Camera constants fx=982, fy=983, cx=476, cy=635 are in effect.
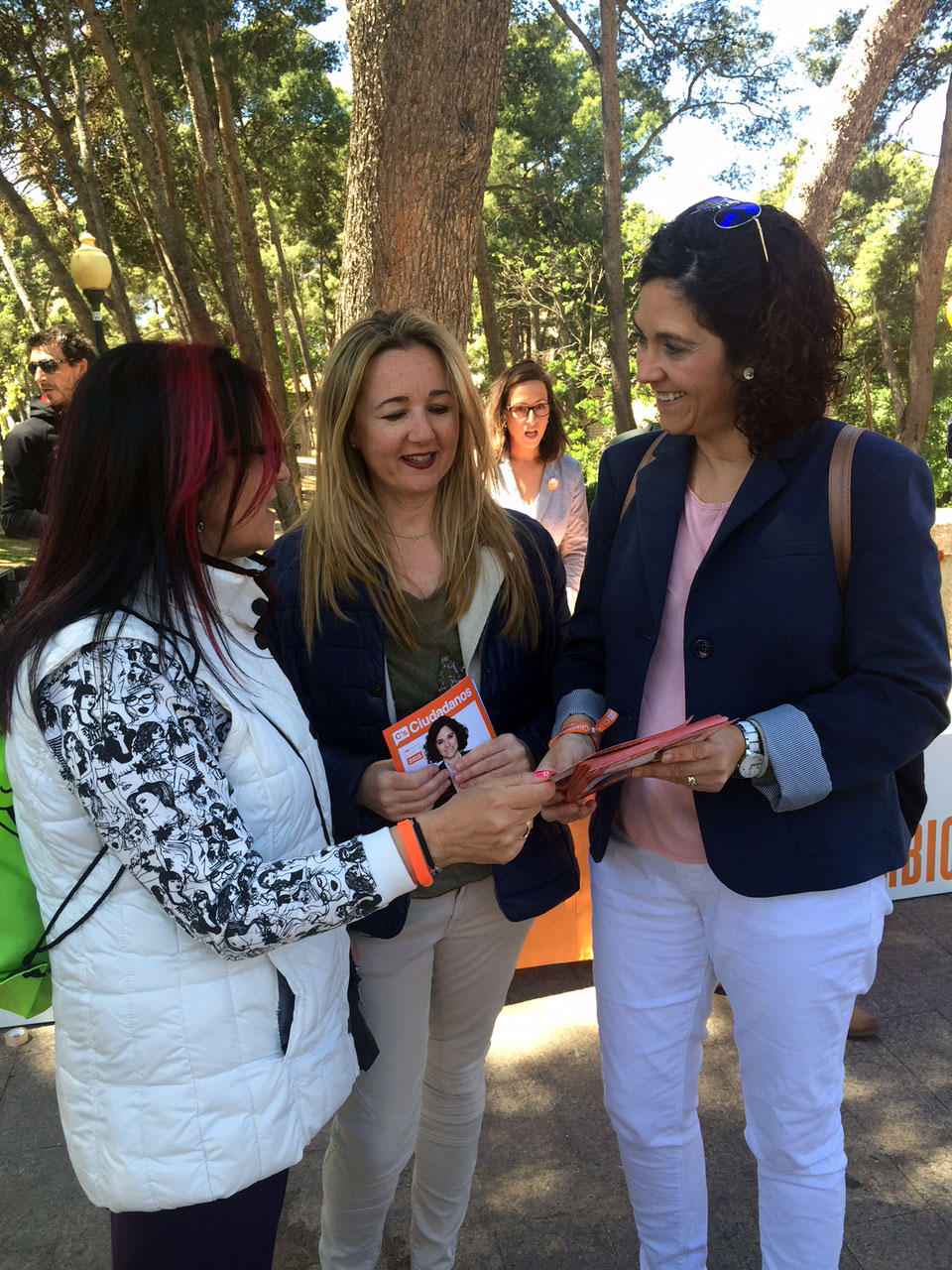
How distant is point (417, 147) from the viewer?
396cm

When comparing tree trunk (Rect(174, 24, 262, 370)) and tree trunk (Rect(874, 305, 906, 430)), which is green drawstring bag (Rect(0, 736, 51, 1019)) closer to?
tree trunk (Rect(174, 24, 262, 370))

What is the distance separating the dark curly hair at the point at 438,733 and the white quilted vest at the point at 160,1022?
483 millimetres

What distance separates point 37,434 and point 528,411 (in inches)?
106

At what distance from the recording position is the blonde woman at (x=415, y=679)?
1.98m

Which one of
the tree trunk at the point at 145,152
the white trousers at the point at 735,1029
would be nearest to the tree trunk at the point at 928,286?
the tree trunk at the point at 145,152

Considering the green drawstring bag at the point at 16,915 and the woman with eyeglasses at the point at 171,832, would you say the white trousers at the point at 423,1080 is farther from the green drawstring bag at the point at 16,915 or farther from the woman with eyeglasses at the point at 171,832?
the green drawstring bag at the point at 16,915

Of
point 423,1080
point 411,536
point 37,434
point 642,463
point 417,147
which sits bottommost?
point 423,1080

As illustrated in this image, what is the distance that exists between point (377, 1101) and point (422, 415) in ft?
4.69

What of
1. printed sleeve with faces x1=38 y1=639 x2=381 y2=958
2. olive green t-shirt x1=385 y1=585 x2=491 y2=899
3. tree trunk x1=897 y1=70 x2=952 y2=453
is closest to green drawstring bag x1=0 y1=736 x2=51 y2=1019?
printed sleeve with faces x1=38 y1=639 x2=381 y2=958

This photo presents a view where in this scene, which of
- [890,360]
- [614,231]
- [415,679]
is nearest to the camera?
[415,679]

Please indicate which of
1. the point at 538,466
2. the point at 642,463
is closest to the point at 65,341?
the point at 538,466

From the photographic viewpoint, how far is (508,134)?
2420cm

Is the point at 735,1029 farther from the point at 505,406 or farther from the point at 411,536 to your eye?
the point at 505,406

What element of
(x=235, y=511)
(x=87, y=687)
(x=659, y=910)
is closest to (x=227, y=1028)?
(x=87, y=687)
